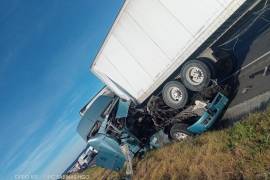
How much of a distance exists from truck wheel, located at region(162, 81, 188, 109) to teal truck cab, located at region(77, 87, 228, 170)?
0.92ft

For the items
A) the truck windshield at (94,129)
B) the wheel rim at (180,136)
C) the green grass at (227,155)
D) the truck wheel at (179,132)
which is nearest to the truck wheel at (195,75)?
the truck wheel at (179,132)

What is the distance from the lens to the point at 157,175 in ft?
30.2

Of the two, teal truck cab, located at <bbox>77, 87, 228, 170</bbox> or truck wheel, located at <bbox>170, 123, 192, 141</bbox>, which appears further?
teal truck cab, located at <bbox>77, 87, 228, 170</bbox>

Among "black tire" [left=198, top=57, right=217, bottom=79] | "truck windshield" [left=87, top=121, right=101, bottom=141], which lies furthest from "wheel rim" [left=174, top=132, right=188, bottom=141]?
"truck windshield" [left=87, top=121, right=101, bottom=141]

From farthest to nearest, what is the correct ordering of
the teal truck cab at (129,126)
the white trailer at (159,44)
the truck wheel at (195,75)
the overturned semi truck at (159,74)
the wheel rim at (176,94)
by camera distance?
the wheel rim at (176,94)
the teal truck cab at (129,126)
the truck wheel at (195,75)
the overturned semi truck at (159,74)
the white trailer at (159,44)

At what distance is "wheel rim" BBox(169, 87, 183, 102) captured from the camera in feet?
37.8

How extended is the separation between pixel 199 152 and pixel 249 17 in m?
4.64

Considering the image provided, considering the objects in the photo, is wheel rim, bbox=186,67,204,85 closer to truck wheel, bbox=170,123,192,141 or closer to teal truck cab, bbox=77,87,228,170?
teal truck cab, bbox=77,87,228,170

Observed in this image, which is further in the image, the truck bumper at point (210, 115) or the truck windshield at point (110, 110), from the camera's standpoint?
the truck windshield at point (110, 110)

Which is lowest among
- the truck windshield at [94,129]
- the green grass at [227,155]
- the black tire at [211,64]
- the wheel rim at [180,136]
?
the green grass at [227,155]

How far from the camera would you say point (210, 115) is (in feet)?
34.2

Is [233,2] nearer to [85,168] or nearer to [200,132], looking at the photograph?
[200,132]

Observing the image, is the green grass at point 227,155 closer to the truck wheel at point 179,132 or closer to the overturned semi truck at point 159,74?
the truck wheel at point 179,132

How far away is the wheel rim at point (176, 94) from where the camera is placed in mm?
11519
